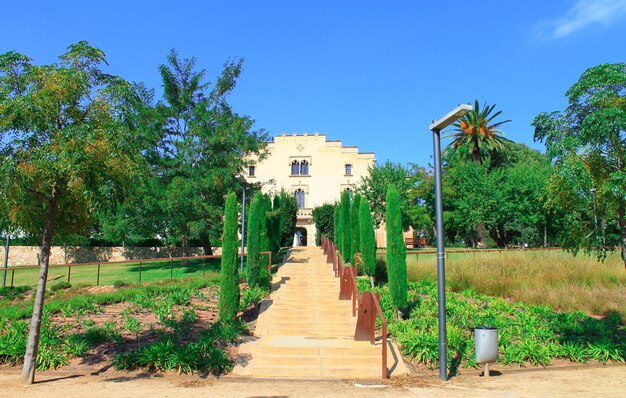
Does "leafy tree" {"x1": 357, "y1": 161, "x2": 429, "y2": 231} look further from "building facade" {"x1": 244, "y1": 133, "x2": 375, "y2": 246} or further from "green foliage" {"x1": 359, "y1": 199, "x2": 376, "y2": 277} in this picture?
"green foliage" {"x1": 359, "y1": 199, "x2": 376, "y2": 277}

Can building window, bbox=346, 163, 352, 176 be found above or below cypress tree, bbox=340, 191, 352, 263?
above

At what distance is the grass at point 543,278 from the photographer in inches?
498

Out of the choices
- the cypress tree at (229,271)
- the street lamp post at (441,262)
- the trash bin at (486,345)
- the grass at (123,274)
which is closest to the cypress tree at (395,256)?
the trash bin at (486,345)

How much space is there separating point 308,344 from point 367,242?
685 cm

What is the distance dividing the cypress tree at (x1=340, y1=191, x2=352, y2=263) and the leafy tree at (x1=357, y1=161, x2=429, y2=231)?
1545 cm

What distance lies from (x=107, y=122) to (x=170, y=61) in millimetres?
19301

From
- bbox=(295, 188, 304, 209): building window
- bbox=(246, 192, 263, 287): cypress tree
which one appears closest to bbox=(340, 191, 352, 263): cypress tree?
bbox=(246, 192, 263, 287): cypress tree

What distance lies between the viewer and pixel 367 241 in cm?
1580

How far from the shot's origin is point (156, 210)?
24172mm

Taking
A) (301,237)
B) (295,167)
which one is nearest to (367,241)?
(295,167)

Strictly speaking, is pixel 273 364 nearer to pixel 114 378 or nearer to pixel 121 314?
pixel 114 378

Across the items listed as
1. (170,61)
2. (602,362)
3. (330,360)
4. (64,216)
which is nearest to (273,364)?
(330,360)

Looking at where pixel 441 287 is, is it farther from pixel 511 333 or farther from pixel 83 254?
pixel 83 254

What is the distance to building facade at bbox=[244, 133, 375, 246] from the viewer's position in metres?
46.5
